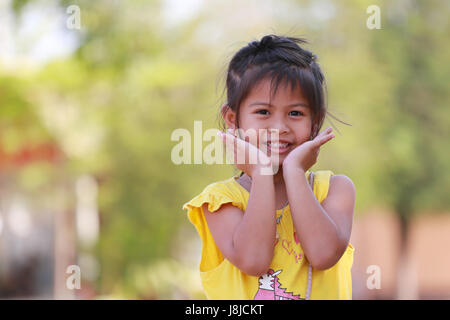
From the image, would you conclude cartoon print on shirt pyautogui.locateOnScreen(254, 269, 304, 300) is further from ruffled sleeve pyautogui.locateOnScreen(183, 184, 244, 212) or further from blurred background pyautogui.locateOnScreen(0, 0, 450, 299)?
blurred background pyautogui.locateOnScreen(0, 0, 450, 299)

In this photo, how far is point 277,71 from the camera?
1907mm

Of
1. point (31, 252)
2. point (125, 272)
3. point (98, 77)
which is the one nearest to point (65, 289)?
point (125, 272)

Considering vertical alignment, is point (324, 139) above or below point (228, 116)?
below

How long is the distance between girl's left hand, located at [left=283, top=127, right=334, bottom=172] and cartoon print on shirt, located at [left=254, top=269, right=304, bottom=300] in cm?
35

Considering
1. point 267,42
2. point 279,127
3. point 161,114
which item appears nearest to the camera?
point 279,127

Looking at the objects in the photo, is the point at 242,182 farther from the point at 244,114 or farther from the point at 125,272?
the point at 125,272

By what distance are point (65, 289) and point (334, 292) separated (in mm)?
8039

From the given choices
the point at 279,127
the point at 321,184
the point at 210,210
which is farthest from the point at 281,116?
the point at 210,210

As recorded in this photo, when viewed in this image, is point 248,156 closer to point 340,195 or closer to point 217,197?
point 217,197

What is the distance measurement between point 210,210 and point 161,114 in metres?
6.60

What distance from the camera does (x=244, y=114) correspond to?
1959mm
